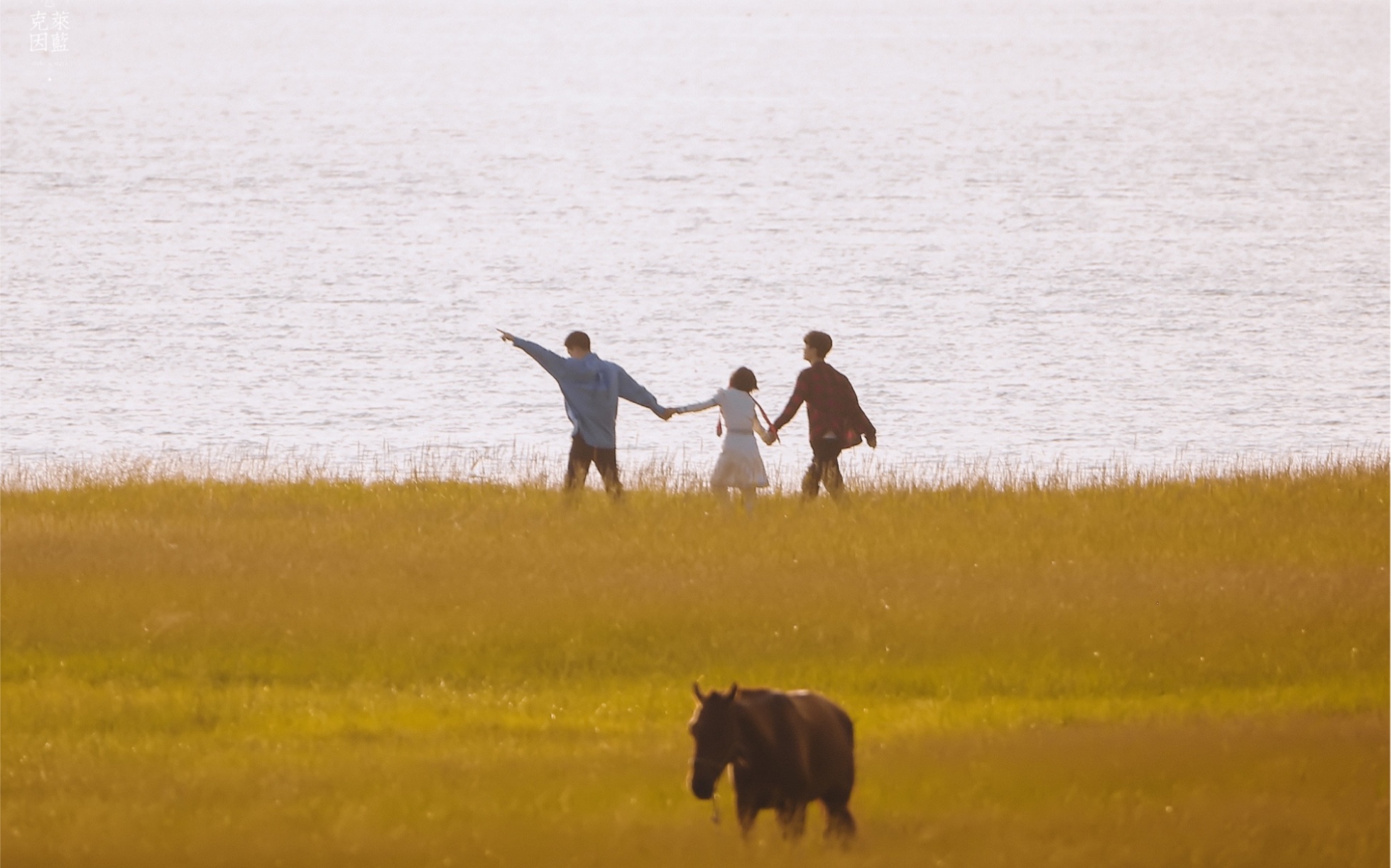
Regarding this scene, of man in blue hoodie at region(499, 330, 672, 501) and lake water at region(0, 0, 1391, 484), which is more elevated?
lake water at region(0, 0, 1391, 484)

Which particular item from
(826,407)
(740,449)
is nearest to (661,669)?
(740,449)

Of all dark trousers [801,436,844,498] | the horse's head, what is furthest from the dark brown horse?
dark trousers [801,436,844,498]

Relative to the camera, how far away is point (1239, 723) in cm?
1232

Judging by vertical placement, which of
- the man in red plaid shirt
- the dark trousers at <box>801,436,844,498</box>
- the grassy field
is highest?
the man in red plaid shirt

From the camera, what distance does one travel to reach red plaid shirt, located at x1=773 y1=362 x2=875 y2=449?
18.5 m

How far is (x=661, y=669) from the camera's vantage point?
14141 millimetres

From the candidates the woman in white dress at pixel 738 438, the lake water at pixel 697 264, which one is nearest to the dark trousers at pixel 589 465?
the woman in white dress at pixel 738 438

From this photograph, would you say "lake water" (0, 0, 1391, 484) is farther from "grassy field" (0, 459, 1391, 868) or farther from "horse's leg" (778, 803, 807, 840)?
"horse's leg" (778, 803, 807, 840)

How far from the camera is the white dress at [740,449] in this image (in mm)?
18109

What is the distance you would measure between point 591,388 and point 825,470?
2411 millimetres

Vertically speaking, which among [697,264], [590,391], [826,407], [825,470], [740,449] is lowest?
[825,470]

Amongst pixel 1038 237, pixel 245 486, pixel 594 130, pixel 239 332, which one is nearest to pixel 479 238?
pixel 1038 237

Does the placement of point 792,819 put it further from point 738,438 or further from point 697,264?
point 697,264

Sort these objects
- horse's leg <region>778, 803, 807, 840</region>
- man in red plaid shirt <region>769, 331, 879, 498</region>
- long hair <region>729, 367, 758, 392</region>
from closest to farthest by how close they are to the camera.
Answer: horse's leg <region>778, 803, 807, 840</region> < long hair <region>729, 367, 758, 392</region> < man in red plaid shirt <region>769, 331, 879, 498</region>
